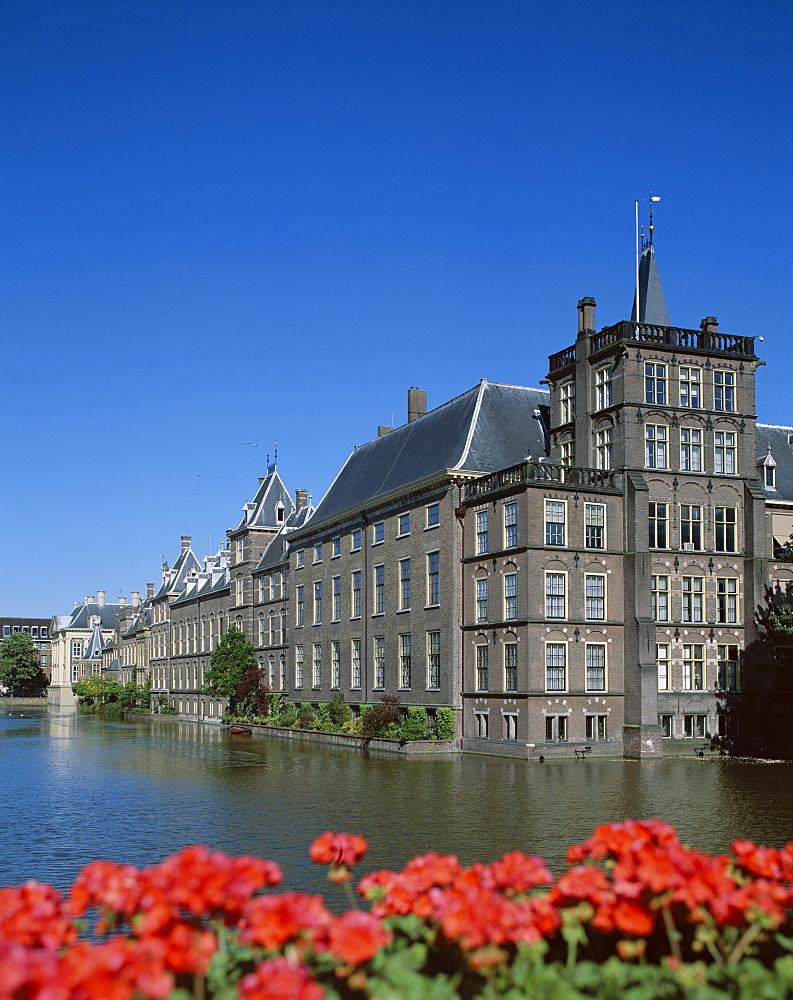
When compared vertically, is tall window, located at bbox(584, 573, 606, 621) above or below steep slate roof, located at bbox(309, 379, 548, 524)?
below

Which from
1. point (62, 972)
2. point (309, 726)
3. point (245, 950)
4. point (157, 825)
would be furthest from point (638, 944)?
point (309, 726)

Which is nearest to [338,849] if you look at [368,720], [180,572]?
[368,720]

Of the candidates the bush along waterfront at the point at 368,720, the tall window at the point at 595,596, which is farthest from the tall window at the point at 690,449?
the bush along waterfront at the point at 368,720

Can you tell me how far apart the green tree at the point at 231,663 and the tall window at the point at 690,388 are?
1698 inches

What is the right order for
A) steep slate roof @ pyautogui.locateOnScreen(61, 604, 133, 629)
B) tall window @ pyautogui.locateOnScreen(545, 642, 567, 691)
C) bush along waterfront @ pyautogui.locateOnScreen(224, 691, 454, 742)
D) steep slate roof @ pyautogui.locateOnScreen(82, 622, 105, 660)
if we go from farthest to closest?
steep slate roof @ pyautogui.locateOnScreen(61, 604, 133, 629) < steep slate roof @ pyautogui.locateOnScreen(82, 622, 105, 660) < bush along waterfront @ pyautogui.locateOnScreen(224, 691, 454, 742) < tall window @ pyautogui.locateOnScreen(545, 642, 567, 691)

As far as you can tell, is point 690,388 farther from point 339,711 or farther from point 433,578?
point 339,711

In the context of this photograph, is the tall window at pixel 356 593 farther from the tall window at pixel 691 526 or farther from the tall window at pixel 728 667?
the tall window at pixel 728 667

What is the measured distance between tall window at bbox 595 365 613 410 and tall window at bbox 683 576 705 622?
9.15 meters

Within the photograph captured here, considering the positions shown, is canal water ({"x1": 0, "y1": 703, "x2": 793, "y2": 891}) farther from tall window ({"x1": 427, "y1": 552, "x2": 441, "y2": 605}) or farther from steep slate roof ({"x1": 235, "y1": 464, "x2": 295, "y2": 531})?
steep slate roof ({"x1": 235, "y1": 464, "x2": 295, "y2": 531})

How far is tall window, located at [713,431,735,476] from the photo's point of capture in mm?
49875

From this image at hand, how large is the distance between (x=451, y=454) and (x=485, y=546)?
277 inches

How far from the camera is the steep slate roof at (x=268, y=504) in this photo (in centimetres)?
8931

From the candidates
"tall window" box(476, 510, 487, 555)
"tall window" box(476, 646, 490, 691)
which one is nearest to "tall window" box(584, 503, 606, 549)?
"tall window" box(476, 510, 487, 555)

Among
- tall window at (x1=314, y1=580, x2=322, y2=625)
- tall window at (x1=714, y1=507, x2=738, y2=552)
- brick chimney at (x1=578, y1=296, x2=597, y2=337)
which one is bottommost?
tall window at (x1=314, y1=580, x2=322, y2=625)
